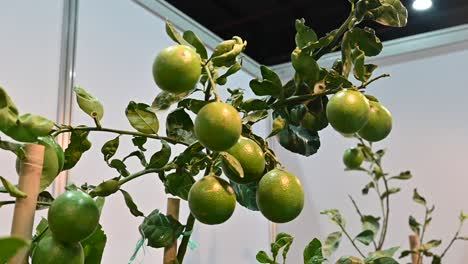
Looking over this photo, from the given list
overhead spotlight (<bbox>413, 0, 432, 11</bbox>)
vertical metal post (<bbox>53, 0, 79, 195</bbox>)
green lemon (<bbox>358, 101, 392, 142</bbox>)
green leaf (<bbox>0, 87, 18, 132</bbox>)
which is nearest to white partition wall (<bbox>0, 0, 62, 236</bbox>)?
vertical metal post (<bbox>53, 0, 79, 195</bbox>)

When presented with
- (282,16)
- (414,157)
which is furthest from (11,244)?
(282,16)

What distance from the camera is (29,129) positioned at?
40cm

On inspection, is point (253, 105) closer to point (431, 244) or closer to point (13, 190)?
point (13, 190)

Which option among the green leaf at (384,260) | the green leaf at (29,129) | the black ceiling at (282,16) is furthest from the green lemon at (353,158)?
the green leaf at (29,129)

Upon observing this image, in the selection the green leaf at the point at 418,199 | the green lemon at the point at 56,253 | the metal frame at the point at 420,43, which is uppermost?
the metal frame at the point at 420,43

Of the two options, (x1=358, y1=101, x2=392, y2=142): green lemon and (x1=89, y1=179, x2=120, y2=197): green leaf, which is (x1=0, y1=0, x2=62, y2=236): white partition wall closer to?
(x1=89, y1=179, x2=120, y2=197): green leaf

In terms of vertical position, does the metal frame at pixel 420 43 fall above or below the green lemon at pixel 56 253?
above

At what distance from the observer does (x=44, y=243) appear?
42 centimetres

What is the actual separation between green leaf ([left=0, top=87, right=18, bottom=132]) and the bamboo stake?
0.09 feet

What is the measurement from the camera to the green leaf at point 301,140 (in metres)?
0.57

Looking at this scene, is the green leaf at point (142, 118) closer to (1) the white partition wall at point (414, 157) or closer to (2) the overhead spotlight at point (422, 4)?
(1) the white partition wall at point (414, 157)

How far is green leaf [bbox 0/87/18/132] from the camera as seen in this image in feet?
1.25

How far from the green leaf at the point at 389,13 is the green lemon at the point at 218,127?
19 centimetres

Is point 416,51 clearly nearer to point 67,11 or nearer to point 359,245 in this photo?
point 359,245
